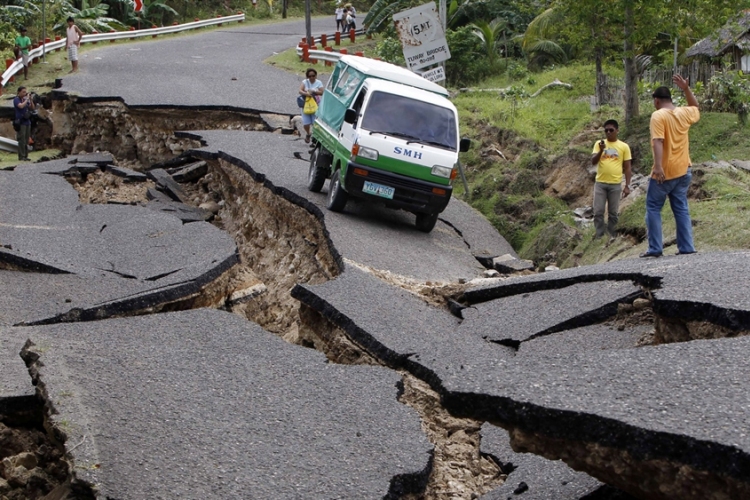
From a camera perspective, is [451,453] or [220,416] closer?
[220,416]

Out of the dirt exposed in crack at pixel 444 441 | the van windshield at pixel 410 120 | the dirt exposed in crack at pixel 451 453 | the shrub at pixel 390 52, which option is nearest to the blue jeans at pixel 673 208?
the dirt exposed in crack at pixel 444 441

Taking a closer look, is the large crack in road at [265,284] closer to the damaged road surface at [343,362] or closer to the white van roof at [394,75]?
the damaged road surface at [343,362]

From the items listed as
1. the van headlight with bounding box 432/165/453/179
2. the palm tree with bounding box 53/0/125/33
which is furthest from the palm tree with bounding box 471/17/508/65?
the van headlight with bounding box 432/165/453/179

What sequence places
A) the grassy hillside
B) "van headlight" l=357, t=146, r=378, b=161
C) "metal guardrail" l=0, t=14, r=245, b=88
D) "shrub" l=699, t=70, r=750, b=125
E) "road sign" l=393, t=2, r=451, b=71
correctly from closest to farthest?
the grassy hillside
"van headlight" l=357, t=146, r=378, b=161
"shrub" l=699, t=70, r=750, b=125
"road sign" l=393, t=2, r=451, b=71
"metal guardrail" l=0, t=14, r=245, b=88

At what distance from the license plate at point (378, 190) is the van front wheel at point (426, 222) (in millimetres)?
905

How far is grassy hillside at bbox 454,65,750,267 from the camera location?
42.6 feet

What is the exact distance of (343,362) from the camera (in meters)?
8.95

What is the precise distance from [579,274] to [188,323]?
4.21m

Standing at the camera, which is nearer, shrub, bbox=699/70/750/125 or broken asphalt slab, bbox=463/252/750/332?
broken asphalt slab, bbox=463/252/750/332

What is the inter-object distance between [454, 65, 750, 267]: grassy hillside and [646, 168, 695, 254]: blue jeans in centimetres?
108

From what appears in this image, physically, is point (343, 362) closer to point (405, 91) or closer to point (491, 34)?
point (405, 91)

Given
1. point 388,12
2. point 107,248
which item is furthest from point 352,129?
point 388,12

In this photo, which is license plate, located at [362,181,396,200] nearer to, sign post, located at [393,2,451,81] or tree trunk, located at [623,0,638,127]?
sign post, located at [393,2,451,81]

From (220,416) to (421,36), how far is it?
39.9ft
